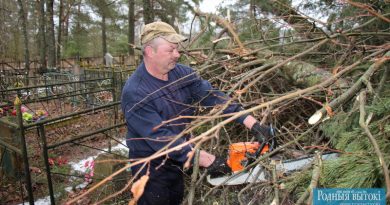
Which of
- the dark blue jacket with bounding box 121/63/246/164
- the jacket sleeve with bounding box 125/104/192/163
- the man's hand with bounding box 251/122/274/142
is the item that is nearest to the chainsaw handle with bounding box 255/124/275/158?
the man's hand with bounding box 251/122/274/142

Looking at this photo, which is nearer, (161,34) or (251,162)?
(251,162)

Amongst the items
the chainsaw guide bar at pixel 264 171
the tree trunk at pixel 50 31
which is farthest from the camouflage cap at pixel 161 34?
the tree trunk at pixel 50 31

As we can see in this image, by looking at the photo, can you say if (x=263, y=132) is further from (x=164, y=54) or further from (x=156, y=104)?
(x=164, y=54)

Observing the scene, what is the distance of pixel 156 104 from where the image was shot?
8.69ft

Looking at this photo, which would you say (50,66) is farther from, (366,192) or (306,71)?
(366,192)

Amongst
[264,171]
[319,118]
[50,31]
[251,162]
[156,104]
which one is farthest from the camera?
[50,31]

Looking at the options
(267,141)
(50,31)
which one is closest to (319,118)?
(267,141)

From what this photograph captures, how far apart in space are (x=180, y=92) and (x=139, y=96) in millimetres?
418

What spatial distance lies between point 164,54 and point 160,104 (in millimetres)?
395

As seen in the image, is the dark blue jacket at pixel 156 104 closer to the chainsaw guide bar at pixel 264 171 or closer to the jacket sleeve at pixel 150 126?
the jacket sleeve at pixel 150 126

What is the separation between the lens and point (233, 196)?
2881mm

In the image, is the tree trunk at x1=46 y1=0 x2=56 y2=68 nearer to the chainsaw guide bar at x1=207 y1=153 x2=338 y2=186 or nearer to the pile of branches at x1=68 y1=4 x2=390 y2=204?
the pile of branches at x1=68 y1=4 x2=390 y2=204

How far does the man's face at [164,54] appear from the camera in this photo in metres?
2.66

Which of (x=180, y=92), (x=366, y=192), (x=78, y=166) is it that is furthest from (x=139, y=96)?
(x=78, y=166)
